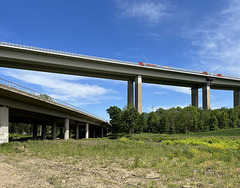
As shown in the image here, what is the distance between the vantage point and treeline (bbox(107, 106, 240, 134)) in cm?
6254

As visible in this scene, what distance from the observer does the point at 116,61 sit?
75000 mm

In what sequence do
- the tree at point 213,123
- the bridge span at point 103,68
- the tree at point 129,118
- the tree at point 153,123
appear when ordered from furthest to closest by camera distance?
the tree at point 153,123 → the tree at point 213,123 → the tree at point 129,118 → the bridge span at point 103,68

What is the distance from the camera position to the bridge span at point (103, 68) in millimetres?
59122

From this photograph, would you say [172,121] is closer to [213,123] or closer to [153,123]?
[153,123]

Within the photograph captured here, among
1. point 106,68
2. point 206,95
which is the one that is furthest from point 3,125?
point 206,95

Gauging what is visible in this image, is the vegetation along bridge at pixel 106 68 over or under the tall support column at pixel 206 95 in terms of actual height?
over

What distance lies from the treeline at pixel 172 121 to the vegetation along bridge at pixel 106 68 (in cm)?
1026

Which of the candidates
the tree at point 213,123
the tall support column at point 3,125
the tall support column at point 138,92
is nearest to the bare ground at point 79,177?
the tall support column at point 3,125

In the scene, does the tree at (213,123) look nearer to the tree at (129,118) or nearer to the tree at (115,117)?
the tree at (129,118)

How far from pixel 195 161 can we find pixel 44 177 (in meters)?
10.7

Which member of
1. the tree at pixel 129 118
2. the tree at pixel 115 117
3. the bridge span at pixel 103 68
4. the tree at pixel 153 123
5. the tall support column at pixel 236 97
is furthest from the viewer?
the tall support column at pixel 236 97

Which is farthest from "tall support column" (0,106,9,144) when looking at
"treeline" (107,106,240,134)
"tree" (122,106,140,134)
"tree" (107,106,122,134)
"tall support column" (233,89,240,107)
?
"tall support column" (233,89,240,107)

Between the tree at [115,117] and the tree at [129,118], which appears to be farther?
the tree at [115,117]

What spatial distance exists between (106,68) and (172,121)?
2985 centimetres
